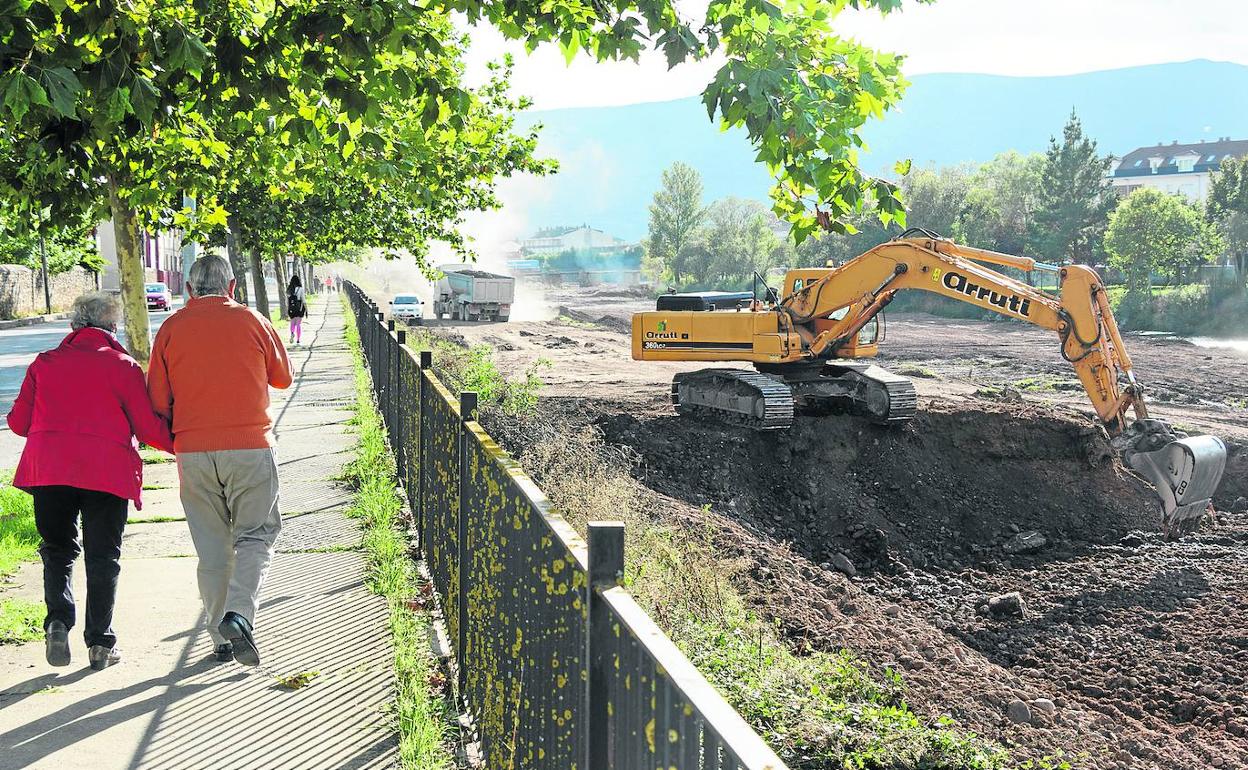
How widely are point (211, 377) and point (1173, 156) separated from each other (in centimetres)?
18438

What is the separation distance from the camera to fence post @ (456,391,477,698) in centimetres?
522

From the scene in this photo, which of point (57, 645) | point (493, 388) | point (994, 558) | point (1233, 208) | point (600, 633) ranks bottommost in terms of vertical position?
point (994, 558)

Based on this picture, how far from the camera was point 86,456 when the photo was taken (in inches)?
225

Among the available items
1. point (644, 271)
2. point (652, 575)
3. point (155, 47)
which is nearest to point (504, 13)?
point (155, 47)

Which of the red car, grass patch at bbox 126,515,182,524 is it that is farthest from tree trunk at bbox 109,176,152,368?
the red car

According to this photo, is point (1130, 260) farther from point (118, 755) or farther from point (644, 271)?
point (644, 271)

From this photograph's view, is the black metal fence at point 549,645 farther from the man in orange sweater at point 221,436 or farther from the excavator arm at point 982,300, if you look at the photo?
the excavator arm at point 982,300

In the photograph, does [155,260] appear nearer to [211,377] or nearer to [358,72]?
[358,72]

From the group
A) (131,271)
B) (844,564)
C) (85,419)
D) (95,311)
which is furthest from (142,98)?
(844,564)

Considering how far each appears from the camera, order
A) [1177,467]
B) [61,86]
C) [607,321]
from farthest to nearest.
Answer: [607,321], [1177,467], [61,86]

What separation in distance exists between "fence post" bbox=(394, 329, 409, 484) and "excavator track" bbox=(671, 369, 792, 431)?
6.40 m

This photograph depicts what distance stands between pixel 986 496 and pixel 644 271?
426 ft

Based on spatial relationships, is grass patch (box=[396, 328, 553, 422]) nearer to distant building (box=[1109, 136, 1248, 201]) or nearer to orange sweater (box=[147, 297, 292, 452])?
orange sweater (box=[147, 297, 292, 452])

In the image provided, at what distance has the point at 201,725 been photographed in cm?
500
